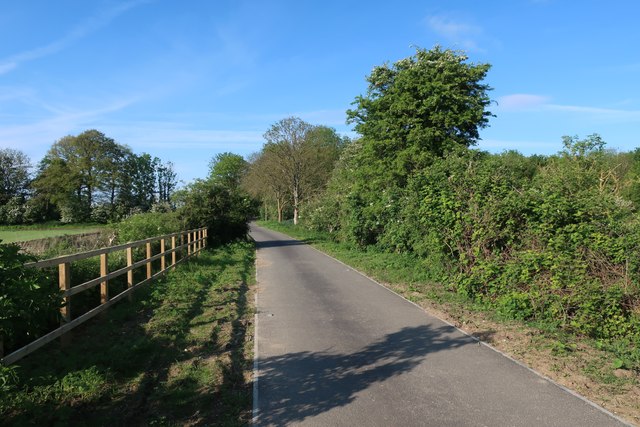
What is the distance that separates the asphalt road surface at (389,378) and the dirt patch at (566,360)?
24 centimetres

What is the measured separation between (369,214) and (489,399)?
16801 millimetres

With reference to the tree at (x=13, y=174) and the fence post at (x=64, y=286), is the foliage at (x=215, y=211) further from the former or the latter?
the tree at (x=13, y=174)

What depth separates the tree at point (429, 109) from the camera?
1814 cm

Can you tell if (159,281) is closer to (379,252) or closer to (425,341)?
(425,341)

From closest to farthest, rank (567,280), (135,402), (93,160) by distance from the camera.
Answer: (135,402)
(567,280)
(93,160)

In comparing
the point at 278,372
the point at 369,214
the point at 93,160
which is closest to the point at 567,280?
the point at 278,372

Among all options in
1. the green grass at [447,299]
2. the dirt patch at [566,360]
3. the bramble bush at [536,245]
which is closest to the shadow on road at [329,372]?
the dirt patch at [566,360]

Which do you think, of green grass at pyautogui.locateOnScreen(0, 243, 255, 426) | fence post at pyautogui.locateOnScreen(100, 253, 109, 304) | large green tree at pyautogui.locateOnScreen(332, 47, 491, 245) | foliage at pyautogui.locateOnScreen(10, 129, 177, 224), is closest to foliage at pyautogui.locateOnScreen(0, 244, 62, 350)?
green grass at pyautogui.locateOnScreen(0, 243, 255, 426)

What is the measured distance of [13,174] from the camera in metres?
64.2

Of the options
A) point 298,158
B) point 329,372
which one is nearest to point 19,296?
point 329,372

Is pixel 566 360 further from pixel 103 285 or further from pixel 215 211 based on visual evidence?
pixel 215 211

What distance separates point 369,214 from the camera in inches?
835

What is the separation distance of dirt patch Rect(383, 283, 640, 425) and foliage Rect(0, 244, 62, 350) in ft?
18.1

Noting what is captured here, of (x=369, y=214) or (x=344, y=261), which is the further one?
(x=369, y=214)
